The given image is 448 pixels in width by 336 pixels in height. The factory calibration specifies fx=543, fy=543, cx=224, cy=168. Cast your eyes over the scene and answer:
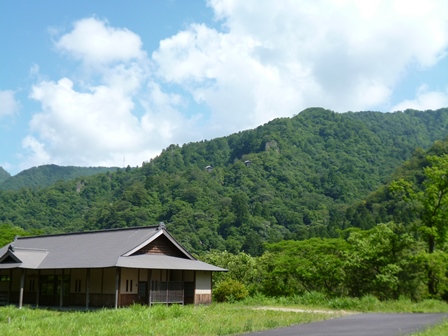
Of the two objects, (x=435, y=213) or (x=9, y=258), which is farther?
(x=9, y=258)

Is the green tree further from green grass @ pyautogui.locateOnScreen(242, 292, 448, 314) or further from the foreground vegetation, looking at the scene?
the foreground vegetation

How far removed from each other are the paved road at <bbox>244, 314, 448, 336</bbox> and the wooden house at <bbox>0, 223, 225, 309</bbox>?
34.8ft

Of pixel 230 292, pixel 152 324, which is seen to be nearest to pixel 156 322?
pixel 152 324

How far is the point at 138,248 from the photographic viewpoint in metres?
28.1

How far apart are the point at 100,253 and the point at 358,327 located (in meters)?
15.5

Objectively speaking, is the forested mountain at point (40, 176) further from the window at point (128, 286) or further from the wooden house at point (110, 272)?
the window at point (128, 286)

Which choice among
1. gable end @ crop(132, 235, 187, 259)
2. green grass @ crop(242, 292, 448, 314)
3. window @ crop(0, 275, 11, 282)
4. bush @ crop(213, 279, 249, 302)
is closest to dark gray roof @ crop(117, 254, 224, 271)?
gable end @ crop(132, 235, 187, 259)

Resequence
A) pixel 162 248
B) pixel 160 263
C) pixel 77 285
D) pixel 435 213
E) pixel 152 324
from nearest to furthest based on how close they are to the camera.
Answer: pixel 152 324 < pixel 160 263 < pixel 435 213 < pixel 77 285 < pixel 162 248

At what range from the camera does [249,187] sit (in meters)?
114

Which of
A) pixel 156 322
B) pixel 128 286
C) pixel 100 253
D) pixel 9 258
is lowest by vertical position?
pixel 156 322

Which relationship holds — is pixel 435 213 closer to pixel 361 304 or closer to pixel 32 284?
pixel 361 304

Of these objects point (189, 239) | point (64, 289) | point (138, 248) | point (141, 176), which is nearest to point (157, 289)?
point (138, 248)

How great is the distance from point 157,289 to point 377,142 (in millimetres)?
115397

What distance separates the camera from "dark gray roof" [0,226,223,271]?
27.2 metres
